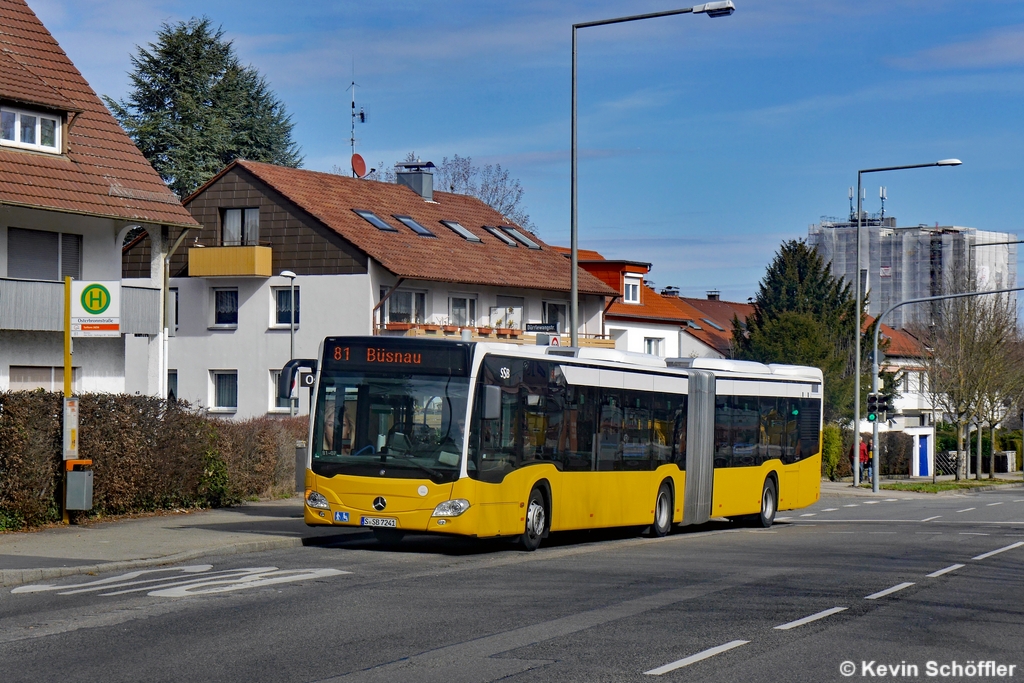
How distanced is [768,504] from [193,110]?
38951 millimetres

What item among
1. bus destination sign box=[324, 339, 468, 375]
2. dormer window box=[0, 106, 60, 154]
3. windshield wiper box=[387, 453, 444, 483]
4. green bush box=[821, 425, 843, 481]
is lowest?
green bush box=[821, 425, 843, 481]

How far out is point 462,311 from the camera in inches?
1861

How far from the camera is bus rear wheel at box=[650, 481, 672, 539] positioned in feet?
68.5

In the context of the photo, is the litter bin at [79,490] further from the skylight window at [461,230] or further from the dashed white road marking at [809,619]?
the skylight window at [461,230]

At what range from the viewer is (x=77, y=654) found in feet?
29.5

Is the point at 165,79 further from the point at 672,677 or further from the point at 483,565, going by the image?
the point at 672,677

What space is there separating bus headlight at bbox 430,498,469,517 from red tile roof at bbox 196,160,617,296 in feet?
89.1

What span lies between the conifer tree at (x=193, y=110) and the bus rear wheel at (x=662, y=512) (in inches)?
1514

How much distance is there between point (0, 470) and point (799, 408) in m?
15.3

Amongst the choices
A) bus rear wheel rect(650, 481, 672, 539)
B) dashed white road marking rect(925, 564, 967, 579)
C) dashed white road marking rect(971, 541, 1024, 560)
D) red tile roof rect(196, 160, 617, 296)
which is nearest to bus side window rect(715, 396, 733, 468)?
bus rear wheel rect(650, 481, 672, 539)

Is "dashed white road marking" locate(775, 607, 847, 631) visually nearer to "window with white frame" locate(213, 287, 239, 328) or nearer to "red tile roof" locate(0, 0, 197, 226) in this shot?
"red tile roof" locate(0, 0, 197, 226)

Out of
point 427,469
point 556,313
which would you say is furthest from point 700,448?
point 556,313

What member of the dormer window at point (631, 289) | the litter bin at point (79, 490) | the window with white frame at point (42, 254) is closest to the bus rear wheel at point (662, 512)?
the litter bin at point (79, 490)

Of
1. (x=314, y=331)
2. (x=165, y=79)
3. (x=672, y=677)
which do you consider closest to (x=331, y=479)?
(x=672, y=677)
